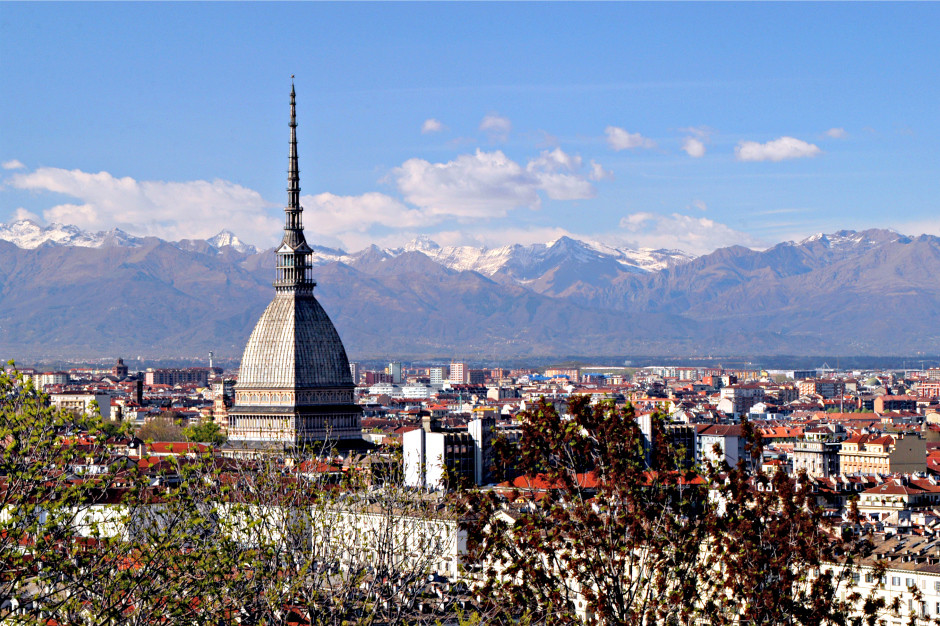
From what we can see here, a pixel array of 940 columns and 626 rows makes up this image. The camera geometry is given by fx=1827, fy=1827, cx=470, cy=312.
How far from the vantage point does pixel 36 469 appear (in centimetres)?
2264

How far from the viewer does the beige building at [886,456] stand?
11356 cm

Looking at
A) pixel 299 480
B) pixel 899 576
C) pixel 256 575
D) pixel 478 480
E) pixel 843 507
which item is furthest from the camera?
pixel 478 480

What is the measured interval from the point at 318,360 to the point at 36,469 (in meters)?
84.8

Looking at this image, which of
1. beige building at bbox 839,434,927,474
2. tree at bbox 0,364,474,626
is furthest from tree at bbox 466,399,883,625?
beige building at bbox 839,434,927,474

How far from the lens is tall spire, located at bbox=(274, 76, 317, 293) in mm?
108500

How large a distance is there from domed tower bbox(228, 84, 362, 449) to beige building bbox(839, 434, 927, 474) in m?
32.7

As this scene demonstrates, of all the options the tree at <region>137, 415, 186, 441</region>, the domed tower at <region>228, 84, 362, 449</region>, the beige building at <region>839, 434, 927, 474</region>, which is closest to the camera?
the domed tower at <region>228, 84, 362, 449</region>

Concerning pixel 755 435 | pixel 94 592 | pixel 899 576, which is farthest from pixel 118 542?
pixel 899 576

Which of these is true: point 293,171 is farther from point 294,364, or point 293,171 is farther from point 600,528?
point 600,528

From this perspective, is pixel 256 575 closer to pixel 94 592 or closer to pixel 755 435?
pixel 94 592

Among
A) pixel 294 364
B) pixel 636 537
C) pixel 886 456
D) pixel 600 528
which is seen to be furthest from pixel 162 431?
pixel 636 537

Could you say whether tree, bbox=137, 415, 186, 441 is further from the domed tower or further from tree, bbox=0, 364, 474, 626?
tree, bbox=0, 364, 474, 626

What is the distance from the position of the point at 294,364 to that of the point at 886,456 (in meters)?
37.8

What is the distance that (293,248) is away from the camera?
359 feet
